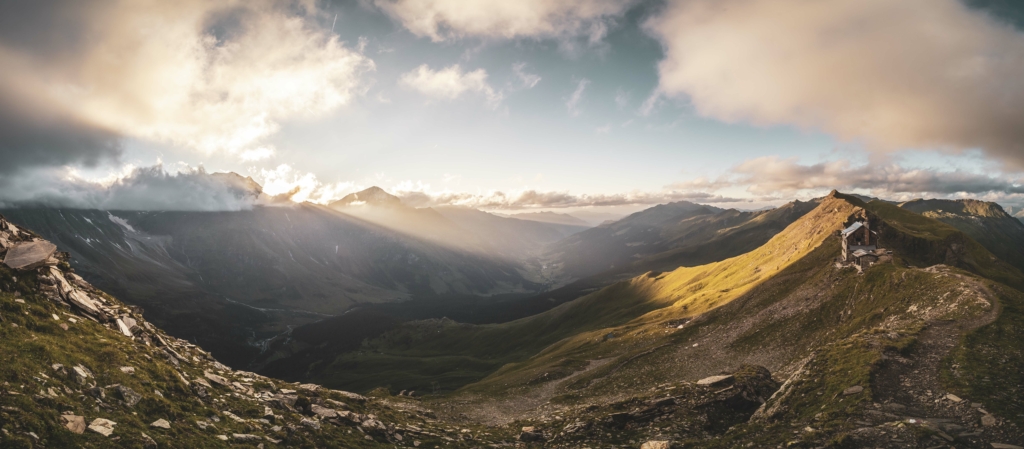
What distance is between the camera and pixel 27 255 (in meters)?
26.1

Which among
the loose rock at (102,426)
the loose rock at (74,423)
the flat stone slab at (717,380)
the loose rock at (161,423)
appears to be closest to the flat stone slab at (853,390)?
the flat stone slab at (717,380)

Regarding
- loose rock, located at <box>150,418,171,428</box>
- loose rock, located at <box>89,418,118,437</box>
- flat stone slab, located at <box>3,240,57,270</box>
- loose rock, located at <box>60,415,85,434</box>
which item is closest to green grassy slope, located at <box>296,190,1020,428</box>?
loose rock, located at <box>150,418,171,428</box>

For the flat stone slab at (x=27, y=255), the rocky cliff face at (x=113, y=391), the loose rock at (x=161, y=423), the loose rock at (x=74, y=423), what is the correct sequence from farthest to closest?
the flat stone slab at (x=27, y=255)
the loose rock at (x=161, y=423)
the rocky cliff face at (x=113, y=391)
the loose rock at (x=74, y=423)

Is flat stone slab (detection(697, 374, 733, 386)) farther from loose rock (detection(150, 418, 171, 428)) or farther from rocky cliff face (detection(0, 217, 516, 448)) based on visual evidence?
loose rock (detection(150, 418, 171, 428))

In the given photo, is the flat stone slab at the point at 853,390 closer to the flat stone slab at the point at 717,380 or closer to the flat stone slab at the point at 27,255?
the flat stone slab at the point at 717,380

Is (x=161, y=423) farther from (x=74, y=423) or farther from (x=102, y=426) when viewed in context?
(x=74, y=423)

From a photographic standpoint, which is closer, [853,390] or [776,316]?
[853,390]

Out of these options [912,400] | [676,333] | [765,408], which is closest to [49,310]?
[765,408]

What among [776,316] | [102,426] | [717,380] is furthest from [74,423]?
[776,316]

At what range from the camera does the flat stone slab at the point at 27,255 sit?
81.7ft

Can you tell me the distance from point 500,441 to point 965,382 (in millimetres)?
33708

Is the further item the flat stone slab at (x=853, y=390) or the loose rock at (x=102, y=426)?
the flat stone slab at (x=853, y=390)

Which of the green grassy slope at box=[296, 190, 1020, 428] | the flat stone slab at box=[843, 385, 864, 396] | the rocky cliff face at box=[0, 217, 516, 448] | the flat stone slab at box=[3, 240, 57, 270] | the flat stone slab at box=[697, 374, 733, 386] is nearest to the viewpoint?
the rocky cliff face at box=[0, 217, 516, 448]

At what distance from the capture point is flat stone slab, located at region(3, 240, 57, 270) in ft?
81.7
